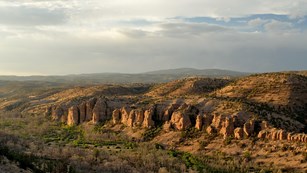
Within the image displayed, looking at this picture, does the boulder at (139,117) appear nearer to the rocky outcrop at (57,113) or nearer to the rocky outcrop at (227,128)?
the rocky outcrop at (227,128)

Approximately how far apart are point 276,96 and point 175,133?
22993 mm

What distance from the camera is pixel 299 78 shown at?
298ft

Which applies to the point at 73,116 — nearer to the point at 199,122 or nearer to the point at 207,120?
the point at 199,122

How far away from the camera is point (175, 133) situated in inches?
3000

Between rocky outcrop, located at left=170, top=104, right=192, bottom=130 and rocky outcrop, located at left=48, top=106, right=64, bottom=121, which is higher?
rocky outcrop, located at left=170, top=104, right=192, bottom=130

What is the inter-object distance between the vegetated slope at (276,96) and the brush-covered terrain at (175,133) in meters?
0.19

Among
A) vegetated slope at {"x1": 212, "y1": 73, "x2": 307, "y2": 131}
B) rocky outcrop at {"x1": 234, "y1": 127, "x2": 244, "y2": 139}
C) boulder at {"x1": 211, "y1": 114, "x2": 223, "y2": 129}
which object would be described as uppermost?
vegetated slope at {"x1": 212, "y1": 73, "x2": 307, "y2": 131}

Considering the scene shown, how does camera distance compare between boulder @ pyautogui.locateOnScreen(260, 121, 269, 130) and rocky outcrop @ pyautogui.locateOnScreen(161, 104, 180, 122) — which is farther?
rocky outcrop @ pyautogui.locateOnScreen(161, 104, 180, 122)

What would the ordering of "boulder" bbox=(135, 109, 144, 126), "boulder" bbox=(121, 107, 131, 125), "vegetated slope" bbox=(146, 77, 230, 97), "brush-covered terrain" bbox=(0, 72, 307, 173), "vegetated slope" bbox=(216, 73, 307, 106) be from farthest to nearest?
"vegetated slope" bbox=(146, 77, 230, 97) < "boulder" bbox=(121, 107, 131, 125) < "boulder" bbox=(135, 109, 144, 126) < "vegetated slope" bbox=(216, 73, 307, 106) < "brush-covered terrain" bbox=(0, 72, 307, 173)

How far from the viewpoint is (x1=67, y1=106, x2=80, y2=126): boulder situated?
98.0 metres

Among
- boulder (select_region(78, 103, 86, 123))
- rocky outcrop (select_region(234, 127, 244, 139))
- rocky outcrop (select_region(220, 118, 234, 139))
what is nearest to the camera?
rocky outcrop (select_region(234, 127, 244, 139))

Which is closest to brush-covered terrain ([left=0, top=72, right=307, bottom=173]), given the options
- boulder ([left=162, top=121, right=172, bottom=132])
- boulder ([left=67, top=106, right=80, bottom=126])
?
boulder ([left=67, top=106, right=80, bottom=126])

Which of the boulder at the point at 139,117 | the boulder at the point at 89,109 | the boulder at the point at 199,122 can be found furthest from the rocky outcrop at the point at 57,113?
the boulder at the point at 199,122

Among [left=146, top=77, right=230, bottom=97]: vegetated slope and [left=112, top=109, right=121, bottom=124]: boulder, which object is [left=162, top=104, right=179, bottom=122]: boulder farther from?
[left=146, top=77, right=230, bottom=97]: vegetated slope
